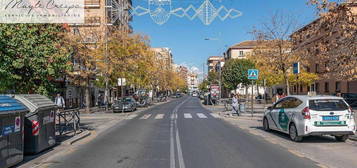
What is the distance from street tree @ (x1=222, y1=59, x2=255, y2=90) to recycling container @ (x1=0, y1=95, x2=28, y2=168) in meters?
45.6

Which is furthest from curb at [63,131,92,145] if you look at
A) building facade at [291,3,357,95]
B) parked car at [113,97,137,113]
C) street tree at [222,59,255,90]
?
street tree at [222,59,255,90]

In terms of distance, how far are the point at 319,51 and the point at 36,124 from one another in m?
12.2

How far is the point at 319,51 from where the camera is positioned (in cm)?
1440

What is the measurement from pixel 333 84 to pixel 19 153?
37.6 m

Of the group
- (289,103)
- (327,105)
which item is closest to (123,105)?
(289,103)

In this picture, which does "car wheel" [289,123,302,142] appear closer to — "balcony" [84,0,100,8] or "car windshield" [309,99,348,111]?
"car windshield" [309,99,348,111]

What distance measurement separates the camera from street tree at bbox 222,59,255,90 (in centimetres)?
5269

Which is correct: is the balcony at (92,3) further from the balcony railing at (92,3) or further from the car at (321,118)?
the car at (321,118)

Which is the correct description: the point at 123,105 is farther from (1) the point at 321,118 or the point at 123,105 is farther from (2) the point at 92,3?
(2) the point at 92,3

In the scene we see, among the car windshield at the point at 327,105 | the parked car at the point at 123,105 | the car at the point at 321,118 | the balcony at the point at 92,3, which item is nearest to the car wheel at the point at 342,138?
the car at the point at 321,118

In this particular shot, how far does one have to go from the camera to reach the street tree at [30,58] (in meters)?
9.43

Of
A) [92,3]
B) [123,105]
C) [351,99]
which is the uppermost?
[92,3]

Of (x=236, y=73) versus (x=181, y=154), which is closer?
(x=181, y=154)

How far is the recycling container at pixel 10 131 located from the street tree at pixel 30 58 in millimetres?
2410
